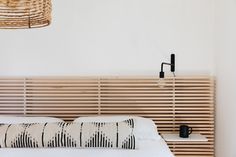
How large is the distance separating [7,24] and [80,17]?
1.33m

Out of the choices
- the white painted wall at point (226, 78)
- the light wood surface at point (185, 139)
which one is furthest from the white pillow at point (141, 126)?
the white painted wall at point (226, 78)

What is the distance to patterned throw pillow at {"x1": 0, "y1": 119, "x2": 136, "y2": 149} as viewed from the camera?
2688 mm

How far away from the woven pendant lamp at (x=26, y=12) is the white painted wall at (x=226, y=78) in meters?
1.66

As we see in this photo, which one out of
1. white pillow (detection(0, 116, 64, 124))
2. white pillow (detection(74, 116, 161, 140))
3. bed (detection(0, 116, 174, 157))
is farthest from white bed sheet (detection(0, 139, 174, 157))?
white pillow (detection(0, 116, 64, 124))

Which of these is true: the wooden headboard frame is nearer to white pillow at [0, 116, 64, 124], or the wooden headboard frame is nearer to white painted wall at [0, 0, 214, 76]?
white painted wall at [0, 0, 214, 76]

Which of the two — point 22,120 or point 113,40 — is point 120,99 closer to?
point 113,40

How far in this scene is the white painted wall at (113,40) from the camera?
3541 millimetres

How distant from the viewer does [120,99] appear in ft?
11.6

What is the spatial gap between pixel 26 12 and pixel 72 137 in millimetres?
1079

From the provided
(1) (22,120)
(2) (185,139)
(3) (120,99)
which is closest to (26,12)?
(1) (22,120)

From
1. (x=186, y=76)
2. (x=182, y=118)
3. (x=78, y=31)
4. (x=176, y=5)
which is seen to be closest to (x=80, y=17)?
(x=78, y=31)

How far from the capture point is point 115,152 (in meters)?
2.57

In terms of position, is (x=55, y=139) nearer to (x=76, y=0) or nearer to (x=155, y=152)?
(x=155, y=152)

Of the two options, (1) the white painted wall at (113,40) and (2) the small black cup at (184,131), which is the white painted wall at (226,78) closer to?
(1) the white painted wall at (113,40)
